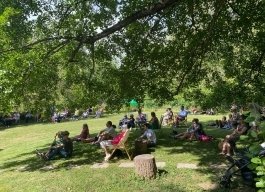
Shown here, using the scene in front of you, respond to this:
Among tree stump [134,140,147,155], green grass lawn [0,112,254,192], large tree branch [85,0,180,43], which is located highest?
large tree branch [85,0,180,43]

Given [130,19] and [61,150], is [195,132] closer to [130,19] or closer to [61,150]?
[61,150]

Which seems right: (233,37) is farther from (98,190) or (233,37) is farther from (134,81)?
(98,190)

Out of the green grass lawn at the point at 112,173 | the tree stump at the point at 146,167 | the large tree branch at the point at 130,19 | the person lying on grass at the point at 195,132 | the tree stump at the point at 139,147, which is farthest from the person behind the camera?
the person lying on grass at the point at 195,132

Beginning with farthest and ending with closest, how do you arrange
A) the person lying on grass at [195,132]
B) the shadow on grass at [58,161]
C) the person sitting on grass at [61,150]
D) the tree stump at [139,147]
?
the person lying on grass at [195,132], the person sitting on grass at [61,150], the tree stump at [139,147], the shadow on grass at [58,161]

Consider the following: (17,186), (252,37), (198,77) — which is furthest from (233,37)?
(17,186)

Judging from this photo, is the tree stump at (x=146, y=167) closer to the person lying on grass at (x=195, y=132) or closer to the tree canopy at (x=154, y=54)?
the tree canopy at (x=154, y=54)

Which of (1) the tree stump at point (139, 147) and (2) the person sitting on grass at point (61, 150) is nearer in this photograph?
(1) the tree stump at point (139, 147)

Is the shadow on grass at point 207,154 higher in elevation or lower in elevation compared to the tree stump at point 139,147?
lower

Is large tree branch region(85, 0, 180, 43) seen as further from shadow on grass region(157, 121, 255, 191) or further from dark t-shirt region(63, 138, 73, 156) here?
dark t-shirt region(63, 138, 73, 156)

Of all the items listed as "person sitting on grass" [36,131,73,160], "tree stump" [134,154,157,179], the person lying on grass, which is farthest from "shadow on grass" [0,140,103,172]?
the person lying on grass

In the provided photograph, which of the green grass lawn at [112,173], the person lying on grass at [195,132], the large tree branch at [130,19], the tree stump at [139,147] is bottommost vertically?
the green grass lawn at [112,173]

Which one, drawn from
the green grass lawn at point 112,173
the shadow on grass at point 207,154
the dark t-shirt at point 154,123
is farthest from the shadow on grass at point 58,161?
the dark t-shirt at point 154,123

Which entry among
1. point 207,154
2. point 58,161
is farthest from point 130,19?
point 58,161

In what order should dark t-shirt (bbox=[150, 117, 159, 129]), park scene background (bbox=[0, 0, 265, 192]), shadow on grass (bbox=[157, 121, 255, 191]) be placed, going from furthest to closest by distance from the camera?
dark t-shirt (bbox=[150, 117, 159, 129])
park scene background (bbox=[0, 0, 265, 192])
shadow on grass (bbox=[157, 121, 255, 191])
